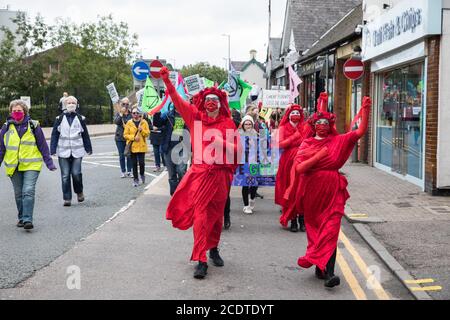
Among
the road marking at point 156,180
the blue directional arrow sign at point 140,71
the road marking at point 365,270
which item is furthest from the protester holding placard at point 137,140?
the road marking at point 365,270

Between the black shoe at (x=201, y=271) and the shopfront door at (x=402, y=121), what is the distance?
301 inches

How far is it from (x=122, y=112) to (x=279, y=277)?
30.2 ft

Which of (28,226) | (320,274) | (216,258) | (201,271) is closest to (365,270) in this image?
(320,274)

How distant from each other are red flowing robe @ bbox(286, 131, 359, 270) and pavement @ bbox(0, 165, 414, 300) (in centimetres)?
45

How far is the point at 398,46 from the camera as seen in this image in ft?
43.6

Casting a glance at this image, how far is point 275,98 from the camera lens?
17812 mm

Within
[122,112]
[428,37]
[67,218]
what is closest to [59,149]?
[67,218]

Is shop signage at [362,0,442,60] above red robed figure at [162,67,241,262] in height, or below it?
above

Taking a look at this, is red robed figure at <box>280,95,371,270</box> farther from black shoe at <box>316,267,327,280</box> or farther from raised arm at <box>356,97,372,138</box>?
black shoe at <box>316,267,327,280</box>

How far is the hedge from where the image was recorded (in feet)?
128

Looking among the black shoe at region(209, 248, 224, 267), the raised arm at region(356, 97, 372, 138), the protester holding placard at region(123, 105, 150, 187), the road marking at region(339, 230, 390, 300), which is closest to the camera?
the road marking at region(339, 230, 390, 300)

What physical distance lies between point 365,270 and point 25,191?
4624mm

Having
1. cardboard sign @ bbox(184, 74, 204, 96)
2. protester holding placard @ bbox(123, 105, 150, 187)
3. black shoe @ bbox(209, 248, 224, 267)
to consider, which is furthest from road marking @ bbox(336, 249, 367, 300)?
protester holding placard @ bbox(123, 105, 150, 187)

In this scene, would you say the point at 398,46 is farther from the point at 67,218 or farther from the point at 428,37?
the point at 67,218
